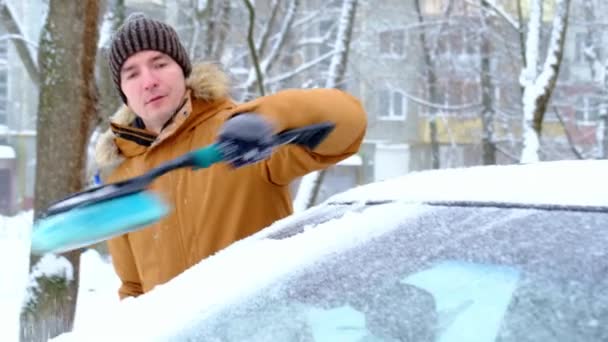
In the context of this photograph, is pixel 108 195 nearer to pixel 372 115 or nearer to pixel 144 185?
pixel 144 185

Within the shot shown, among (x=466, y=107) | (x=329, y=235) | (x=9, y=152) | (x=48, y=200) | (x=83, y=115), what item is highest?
(x=329, y=235)

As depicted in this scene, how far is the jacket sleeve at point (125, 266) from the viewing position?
100 inches

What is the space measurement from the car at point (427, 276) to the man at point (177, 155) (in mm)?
514

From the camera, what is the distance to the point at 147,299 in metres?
1.56

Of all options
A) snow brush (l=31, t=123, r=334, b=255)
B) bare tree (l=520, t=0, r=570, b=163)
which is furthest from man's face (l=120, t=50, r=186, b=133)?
bare tree (l=520, t=0, r=570, b=163)

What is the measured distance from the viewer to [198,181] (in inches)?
89.0

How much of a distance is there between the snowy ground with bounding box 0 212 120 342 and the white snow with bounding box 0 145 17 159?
8.29 m

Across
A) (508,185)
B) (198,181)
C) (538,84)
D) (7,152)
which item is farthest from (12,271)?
(7,152)

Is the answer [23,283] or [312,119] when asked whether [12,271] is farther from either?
[312,119]

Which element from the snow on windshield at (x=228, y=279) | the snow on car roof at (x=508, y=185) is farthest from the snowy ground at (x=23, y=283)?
the snow on car roof at (x=508, y=185)

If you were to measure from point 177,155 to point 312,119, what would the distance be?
0.63 metres

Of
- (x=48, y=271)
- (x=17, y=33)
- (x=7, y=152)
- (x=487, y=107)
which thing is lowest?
(x=7, y=152)

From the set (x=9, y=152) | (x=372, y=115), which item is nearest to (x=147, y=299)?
(x=372, y=115)

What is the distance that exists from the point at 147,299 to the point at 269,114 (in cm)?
43
